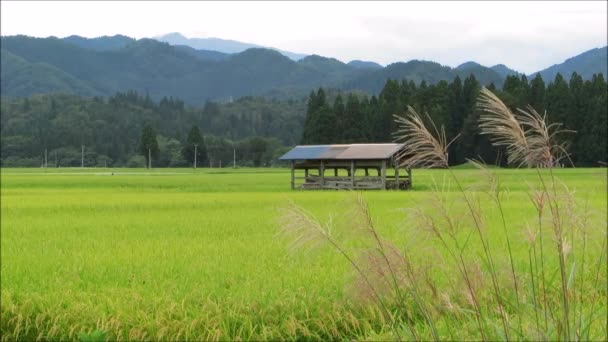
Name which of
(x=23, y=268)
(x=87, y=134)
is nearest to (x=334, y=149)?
(x=23, y=268)

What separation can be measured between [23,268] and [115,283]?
→ 156cm

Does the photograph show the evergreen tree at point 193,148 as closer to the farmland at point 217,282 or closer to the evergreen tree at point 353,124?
the evergreen tree at point 353,124

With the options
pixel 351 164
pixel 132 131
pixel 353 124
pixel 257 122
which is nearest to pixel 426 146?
pixel 351 164

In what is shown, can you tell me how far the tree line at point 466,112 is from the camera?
52000 millimetres

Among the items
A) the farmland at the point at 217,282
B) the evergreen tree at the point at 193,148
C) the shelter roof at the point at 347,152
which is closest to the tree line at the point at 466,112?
the shelter roof at the point at 347,152

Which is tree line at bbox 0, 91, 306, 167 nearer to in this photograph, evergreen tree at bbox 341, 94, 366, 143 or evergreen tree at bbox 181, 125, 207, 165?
evergreen tree at bbox 181, 125, 207, 165

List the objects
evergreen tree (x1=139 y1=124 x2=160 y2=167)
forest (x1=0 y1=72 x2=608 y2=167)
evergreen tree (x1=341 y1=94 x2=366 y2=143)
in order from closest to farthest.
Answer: forest (x1=0 y1=72 x2=608 y2=167) → evergreen tree (x1=341 y1=94 x2=366 y2=143) → evergreen tree (x1=139 y1=124 x2=160 y2=167)

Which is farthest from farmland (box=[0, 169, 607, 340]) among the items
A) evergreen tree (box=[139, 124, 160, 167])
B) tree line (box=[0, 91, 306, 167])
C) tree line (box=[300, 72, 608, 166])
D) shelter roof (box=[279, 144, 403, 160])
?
tree line (box=[0, 91, 306, 167])

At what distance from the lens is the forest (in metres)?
54.0

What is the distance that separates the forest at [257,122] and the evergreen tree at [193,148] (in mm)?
564

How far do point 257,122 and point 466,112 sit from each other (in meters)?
73.4

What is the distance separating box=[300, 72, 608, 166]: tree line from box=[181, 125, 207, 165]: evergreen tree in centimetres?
2992

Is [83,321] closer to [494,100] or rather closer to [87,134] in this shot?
[494,100]

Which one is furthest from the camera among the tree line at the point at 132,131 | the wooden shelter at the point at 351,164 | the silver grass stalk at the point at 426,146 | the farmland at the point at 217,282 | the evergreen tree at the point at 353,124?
the tree line at the point at 132,131
